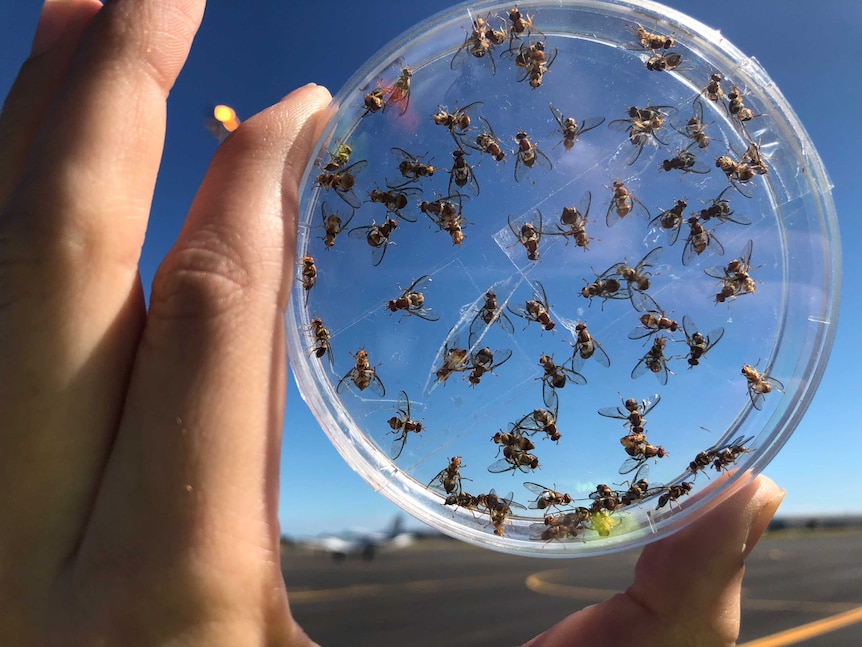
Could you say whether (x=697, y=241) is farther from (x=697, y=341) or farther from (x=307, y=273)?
(x=307, y=273)

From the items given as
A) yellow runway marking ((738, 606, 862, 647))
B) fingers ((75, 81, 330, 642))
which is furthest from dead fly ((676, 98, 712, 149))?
yellow runway marking ((738, 606, 862, 647))

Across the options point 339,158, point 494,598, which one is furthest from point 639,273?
point 494,598

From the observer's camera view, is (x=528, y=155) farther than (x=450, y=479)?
Yes

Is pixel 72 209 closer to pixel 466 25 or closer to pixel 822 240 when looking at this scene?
pixel 466 25

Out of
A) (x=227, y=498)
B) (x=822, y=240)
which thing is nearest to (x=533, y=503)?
(x=227, y=498)

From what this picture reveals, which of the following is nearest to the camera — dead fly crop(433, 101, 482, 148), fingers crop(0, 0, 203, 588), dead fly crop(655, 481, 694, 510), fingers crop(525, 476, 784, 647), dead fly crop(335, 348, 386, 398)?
fingers crop(0, 0, 203, 588)

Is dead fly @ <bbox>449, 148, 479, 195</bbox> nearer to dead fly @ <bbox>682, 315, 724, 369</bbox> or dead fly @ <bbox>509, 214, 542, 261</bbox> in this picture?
dead fly @ <bbox>509, 214, 542, 261</bbox>
